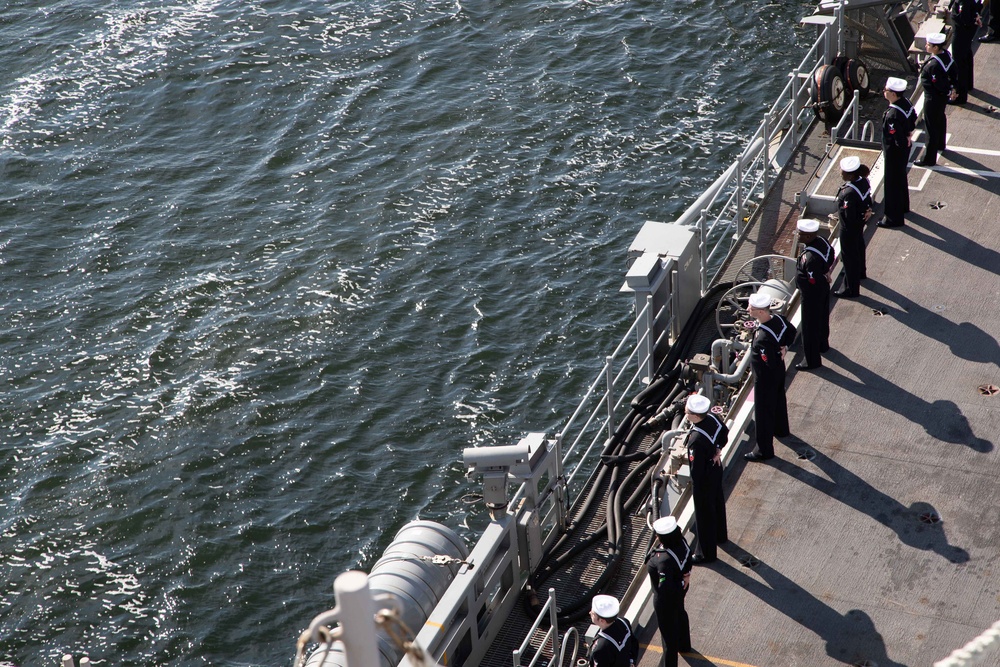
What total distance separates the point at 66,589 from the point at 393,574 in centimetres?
767

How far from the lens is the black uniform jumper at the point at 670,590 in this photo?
10.2 m

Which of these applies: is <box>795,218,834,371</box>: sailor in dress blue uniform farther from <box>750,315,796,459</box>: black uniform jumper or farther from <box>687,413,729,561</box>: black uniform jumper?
<box>687,413,729,561</box>: black uniform jumper

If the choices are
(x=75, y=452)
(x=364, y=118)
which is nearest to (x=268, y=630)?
(x=75, y=452)

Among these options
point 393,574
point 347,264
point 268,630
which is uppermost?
point 393,574

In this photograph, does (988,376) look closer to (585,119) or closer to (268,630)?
(268,630)

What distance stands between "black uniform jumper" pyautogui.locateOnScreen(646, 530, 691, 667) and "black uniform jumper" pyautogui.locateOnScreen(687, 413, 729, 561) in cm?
106

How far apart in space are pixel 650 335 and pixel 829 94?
28.2ft

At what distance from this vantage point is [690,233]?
16609 mm

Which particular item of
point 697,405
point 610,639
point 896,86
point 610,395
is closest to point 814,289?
point 610,395

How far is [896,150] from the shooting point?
15.8 meters

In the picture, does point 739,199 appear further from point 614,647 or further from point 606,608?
point 614,647

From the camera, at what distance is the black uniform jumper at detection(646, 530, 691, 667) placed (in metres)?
10.2

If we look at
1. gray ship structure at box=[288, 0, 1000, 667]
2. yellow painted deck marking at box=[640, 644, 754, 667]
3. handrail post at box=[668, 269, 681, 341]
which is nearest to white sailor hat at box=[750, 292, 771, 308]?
gray ship structure at box=[288, 0, 1000, 667]

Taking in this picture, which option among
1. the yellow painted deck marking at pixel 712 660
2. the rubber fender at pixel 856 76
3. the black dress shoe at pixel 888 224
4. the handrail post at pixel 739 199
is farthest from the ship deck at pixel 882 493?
the rubber fender at pixel 856 76
